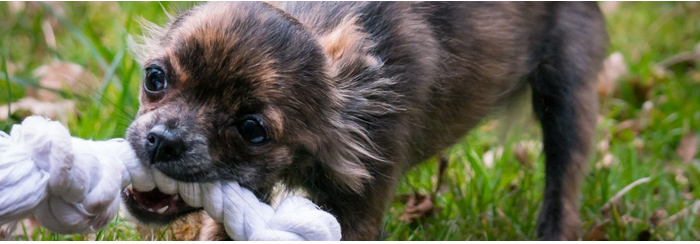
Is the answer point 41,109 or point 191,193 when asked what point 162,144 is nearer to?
point 191,193

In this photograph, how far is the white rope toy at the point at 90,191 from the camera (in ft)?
8.21

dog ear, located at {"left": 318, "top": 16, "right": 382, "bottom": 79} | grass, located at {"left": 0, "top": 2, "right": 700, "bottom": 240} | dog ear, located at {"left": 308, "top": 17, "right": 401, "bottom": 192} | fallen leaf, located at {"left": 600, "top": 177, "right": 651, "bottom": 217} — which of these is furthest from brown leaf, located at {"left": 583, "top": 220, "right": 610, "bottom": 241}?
dog ear, located at {"left": 318, "top": 16, "right": 382, "bottom": 79}

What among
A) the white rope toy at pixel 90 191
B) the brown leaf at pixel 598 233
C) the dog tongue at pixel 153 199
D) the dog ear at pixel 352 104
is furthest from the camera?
the brown leaf at pixel 598 233

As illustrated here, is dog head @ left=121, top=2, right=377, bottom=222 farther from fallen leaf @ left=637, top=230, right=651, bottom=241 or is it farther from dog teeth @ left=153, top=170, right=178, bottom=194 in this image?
fallen leaf @ left=637, top=230, right=651, bottom=241

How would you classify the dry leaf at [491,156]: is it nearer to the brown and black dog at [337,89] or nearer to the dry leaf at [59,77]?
the brown and black dog at [337,89]

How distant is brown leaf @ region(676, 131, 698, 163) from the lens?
216 inches

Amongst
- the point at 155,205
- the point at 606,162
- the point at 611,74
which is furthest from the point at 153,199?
the point at 611,74

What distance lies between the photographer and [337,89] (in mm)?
3385

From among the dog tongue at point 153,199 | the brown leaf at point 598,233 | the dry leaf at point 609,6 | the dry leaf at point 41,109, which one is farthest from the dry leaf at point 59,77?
the dry leaf at point 609,6

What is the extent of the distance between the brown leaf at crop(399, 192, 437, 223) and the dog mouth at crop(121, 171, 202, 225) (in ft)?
4.38

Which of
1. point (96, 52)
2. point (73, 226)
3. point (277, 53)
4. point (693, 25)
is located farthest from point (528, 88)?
point (693, 25)

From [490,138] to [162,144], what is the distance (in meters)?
2.96

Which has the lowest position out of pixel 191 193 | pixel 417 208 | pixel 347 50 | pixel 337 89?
pixel 417 208

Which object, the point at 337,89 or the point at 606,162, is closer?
the point at 337,89
